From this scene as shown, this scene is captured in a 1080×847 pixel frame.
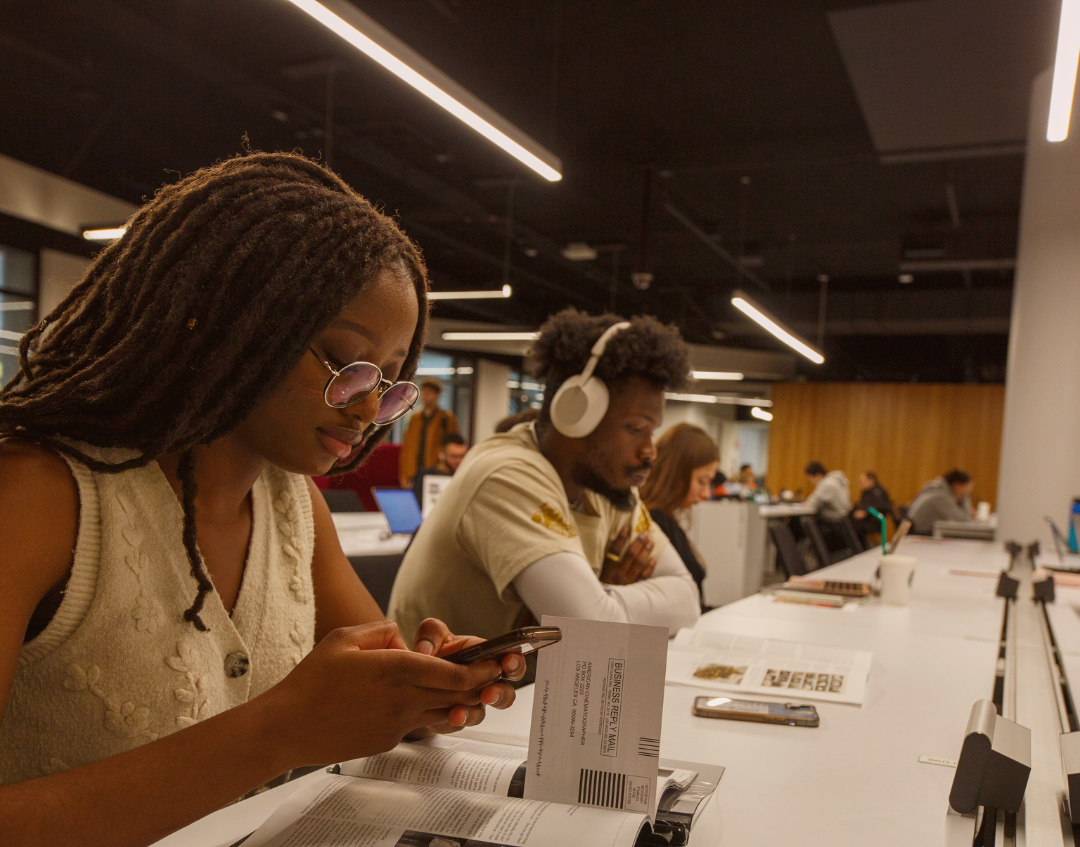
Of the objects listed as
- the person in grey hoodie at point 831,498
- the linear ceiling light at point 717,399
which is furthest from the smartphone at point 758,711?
the linear ceiling light at point 717,399

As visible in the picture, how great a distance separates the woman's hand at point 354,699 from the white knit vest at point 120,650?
0.78 ft

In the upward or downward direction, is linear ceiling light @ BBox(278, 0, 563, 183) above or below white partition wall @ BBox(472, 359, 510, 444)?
above

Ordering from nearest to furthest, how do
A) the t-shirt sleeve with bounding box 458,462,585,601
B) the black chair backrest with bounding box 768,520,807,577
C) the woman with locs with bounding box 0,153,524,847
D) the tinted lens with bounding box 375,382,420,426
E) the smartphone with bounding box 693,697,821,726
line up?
the woman with locs with bounding box 0,153,524,847 < the tinted lens with bounding box 375,382,420,426 < the smartphone with bounding box 693,697,821,726 < the t-shirt sleeve with bounding box 458,462,585,601 < the black chair backrest with bounding box 768,520,807,577

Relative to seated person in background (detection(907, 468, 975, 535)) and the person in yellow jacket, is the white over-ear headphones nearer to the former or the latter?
the person in yellow jacket

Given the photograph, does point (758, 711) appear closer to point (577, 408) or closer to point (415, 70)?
point (577, 408)

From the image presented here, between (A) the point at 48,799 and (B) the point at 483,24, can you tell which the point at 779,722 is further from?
(B) the point at 483,24

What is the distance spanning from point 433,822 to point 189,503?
1.50 feet

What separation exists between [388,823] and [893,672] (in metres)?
1.27

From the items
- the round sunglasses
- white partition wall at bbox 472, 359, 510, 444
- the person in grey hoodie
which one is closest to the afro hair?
the round sunglasses

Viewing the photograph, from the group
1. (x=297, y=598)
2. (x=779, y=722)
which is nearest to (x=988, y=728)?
(x=779, y=722)

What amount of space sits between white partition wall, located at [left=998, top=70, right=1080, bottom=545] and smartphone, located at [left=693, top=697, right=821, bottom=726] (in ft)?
16.7

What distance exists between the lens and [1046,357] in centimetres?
554

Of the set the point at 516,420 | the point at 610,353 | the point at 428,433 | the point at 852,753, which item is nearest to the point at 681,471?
the point at 516,420

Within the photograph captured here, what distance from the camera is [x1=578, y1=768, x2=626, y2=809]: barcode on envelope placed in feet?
2.73
